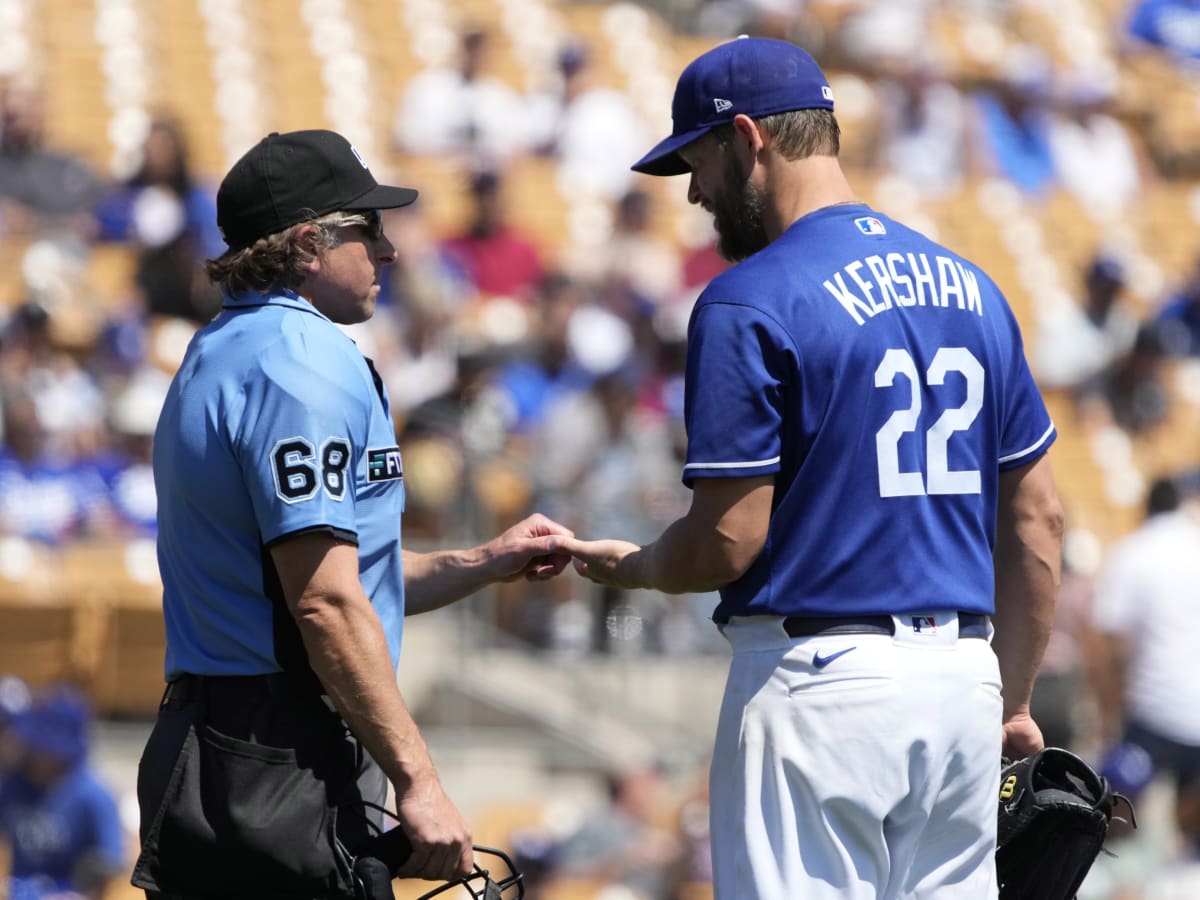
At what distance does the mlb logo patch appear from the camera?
3480 mm

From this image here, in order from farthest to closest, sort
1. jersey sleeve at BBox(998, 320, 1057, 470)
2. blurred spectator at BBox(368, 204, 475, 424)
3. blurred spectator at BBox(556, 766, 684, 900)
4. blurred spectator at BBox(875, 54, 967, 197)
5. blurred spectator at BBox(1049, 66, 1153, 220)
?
blurred spectator at BBox(1049, 66, 1153, 220)
blurred spectator at BBox(875, 54, 967, 197)
blurred spectator at BBox(368, 204, 475, 424)
blurred spectator at BBox(556, 766, 684, 900)
jersey sleeve at BBox(998, 320, 1057, 470)

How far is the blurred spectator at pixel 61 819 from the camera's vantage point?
7.46m

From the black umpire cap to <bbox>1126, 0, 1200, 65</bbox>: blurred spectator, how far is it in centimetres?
1374

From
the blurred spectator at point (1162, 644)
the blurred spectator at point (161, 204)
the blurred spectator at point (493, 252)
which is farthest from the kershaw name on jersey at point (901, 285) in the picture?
the blurred spectator at point (493, 252)

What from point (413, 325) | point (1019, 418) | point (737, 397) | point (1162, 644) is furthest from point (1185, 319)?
point (737, 397)

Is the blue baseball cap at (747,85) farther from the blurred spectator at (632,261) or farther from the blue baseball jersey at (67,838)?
the blurred spectator at (632,261)

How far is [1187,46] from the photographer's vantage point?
16.5 m

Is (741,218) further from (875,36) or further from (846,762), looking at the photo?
(875,36)

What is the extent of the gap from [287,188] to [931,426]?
4.09ft

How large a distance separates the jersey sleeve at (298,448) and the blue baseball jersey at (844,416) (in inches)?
24.1

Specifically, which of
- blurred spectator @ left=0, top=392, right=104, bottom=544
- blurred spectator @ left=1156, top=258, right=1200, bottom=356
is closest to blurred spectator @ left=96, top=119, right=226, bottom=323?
blurred spectator @ left=0, top=392, right=104, bottom=544

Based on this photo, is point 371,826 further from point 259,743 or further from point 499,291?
point 499,291

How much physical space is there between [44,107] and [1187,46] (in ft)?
31.6

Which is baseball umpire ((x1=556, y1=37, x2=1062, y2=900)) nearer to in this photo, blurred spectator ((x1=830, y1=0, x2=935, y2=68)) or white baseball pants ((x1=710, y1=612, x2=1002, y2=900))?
white baseball pants ((x1=710, y1=612, x2=1002, y2=900))
